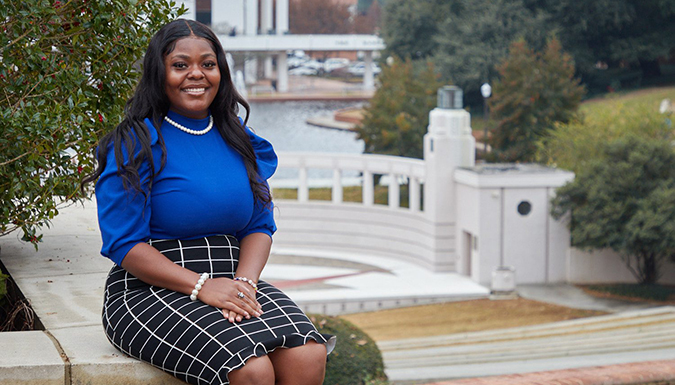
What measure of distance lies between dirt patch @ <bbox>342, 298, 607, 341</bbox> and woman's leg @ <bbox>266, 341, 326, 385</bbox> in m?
19.1

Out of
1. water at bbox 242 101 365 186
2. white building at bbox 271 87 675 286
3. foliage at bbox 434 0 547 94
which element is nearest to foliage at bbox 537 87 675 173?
white building at bbox 271 87 675 286

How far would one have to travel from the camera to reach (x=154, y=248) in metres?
3.49

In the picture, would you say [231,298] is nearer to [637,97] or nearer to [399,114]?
[399,114]

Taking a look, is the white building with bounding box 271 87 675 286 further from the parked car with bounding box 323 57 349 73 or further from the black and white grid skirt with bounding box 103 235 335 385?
the parked car with bounding box 323 57 349 73

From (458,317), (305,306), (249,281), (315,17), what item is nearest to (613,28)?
(315,17)

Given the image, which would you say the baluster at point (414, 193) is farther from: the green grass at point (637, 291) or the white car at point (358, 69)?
the white car at point (358, 69)

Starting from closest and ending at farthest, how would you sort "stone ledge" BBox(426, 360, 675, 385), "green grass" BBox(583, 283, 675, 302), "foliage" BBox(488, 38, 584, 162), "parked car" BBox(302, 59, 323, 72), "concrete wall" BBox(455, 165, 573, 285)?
"stone ledge" BBox(426, 360, 675, 385) < "green grass" BBox(583, 283, 675, 302) < "concrete wall" BBox(455, 165, 573, 285) < "foliage" BBox(488, 38, 584, 162) < "parked car" BBox(302, 59, 323, 72)

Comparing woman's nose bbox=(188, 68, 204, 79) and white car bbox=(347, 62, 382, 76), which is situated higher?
white car bbox=(347, 62, 382, 76)

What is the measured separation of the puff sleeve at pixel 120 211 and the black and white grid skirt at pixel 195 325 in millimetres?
132

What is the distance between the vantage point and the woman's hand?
3340mm

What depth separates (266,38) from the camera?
210ft

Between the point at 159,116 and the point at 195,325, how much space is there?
2.91ft

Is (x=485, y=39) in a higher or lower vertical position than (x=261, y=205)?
higher

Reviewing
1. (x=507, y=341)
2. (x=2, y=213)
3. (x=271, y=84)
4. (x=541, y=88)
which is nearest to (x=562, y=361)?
(x=507, y=341)
